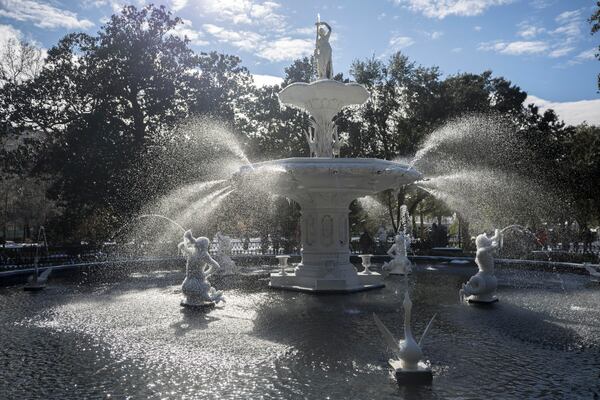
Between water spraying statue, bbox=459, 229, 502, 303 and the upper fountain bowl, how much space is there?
3129 millimetres

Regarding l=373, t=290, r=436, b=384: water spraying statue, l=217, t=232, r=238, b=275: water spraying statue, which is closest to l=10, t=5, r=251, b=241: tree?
l=217, t=232, r=238, b=275: water spraying statue

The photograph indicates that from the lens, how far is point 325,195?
15.3 m

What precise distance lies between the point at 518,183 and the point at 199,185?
19.5 meters

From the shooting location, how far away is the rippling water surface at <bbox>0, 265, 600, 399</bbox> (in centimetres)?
589

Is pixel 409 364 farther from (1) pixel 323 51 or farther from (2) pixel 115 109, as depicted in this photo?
(2) pixel 115 109

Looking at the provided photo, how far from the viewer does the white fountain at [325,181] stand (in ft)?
44.3

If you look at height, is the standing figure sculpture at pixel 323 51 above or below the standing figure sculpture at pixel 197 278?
above

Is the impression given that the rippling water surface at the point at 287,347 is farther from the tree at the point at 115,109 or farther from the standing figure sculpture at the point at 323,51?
the tree at the point at 115,109

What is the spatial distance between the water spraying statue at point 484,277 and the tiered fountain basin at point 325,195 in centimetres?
313

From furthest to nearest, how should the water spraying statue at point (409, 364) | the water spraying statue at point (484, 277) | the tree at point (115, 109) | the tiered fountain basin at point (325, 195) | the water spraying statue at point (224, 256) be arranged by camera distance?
the tree at point (115, 109) < the water spraying statue at point (224, 256) < the tiered fountain basin at point (325, 195) < the water spraying statue at point (484, 277) < the water spraying statue at point (409, 364)

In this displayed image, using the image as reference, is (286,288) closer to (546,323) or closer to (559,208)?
(546,323)

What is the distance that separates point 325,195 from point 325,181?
132 centimetres

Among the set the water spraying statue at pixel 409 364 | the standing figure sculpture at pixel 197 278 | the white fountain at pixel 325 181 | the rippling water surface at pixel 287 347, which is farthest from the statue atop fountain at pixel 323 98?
the water spraying statue at pixel 409 364

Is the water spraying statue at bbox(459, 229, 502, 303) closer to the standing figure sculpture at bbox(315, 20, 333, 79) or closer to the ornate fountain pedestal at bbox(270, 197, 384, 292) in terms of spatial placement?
the ornate fountain pedestal at bbox(270, 197, 384, 292)
